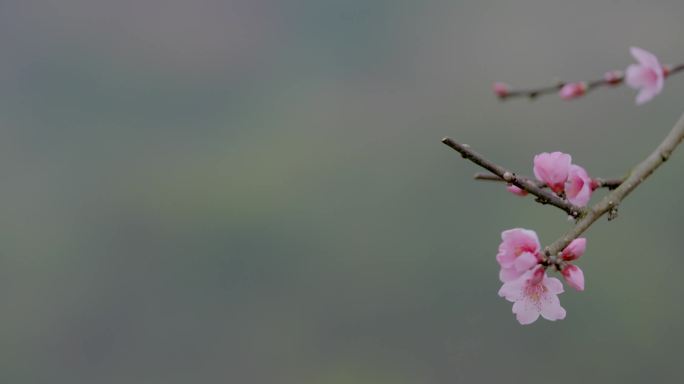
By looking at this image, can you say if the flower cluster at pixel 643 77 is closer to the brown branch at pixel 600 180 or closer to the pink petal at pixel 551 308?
the brown branch at pixel 600 180

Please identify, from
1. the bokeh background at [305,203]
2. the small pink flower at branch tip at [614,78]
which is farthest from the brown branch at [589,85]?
the bokeh background at [305,203]

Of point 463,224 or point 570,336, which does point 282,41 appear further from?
point 570,336

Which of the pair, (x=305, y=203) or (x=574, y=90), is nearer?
(x=574, y=90)

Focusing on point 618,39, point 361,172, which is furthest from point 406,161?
point 618,39

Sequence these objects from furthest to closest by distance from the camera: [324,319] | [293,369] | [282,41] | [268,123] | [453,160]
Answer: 1. [282,41]
2. [268,123]
3. [453,160]
4. [324,319]
5. [293,369]

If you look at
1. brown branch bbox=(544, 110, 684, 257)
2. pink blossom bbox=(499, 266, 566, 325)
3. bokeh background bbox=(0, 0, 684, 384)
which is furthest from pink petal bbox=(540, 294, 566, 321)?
bokeh background bbox=(0, 0, 684, 384)

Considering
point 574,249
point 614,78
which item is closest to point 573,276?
point 574,249

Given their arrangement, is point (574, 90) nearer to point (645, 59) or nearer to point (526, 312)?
point (645, 59)
